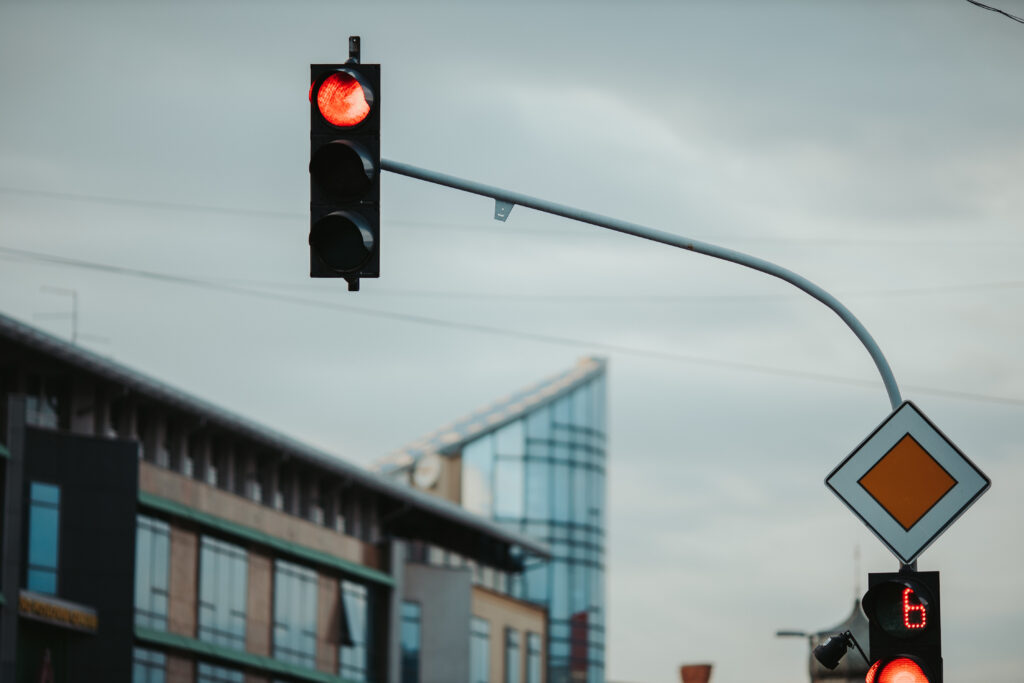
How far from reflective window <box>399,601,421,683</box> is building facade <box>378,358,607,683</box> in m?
15.3

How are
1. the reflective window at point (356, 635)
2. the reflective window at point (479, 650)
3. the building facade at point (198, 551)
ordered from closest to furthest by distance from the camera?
the building facade at point (198, 551)
the reflective window at point (356, 635)
the reflective window at point (479, 650)

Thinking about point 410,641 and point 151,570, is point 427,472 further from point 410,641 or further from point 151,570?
point 151,570

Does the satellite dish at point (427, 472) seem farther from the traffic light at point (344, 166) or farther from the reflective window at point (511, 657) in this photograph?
the traffic light at point (344, 166)

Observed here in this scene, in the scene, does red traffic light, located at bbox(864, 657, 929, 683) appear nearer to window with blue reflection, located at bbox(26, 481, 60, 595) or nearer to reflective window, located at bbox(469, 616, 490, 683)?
window with blue reflection, located at bbox(26, 481, 60, 595)

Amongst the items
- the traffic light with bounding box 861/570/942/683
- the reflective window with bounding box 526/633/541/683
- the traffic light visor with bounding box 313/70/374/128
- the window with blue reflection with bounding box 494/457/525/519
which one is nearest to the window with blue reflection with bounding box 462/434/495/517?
the window with blue reflection with bounding box 494/457/525/519

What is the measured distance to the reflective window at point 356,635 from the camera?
60.4m

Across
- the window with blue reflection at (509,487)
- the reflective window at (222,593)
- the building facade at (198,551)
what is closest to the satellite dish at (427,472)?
the window with blue reflection at (509,487)

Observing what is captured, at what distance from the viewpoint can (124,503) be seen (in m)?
47.0

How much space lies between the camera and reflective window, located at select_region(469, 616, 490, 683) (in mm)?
66562

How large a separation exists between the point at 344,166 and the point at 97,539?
124 ft

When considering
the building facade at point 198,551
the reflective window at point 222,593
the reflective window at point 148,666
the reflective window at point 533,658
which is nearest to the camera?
the building facade at point 198,551

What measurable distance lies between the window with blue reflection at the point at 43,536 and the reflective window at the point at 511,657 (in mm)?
28521

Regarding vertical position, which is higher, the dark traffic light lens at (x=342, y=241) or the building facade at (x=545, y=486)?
the building facade at (x=545, y=486)

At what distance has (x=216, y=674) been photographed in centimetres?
5266
